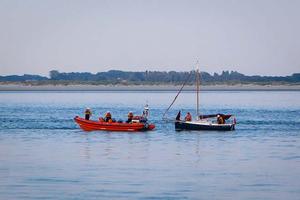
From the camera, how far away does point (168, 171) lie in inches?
1294

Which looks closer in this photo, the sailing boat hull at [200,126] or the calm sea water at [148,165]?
the calm sea water at [148,165]

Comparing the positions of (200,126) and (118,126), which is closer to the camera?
(118,126)

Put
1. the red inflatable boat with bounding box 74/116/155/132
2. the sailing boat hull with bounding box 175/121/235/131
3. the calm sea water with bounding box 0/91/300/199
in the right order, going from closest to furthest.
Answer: the calm sea water with bounding box 0/91/300/199 → the red inflatable boat with bounding box 74/116/155/132 → the sailing boat hull with bounding box 175/121/235/131

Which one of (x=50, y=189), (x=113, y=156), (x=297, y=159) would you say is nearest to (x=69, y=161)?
(x=113, y=156)

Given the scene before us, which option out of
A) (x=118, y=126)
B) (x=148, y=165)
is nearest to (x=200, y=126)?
(x=118, y=126)

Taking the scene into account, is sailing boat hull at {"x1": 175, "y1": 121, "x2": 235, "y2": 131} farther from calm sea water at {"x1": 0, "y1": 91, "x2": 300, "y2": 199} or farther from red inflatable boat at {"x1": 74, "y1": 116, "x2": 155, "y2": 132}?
red inflatable boat at {"x1": 74, "y1": 116, "x2": 155, "y2": 132}

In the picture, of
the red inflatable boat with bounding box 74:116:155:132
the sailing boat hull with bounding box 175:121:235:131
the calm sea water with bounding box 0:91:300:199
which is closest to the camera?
the calm sea water with bounding box 0:91:300:199

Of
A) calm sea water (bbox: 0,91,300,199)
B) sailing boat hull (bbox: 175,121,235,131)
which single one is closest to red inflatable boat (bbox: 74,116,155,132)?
calm sea water (bbox: 0,91,300,199)

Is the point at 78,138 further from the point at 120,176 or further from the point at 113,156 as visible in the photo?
the point at 120,176

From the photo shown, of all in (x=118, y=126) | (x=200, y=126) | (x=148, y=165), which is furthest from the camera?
(x=200, y=126)

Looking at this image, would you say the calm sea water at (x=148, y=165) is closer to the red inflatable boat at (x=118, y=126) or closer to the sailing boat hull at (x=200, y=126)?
the red inflatable boat at (x=118, y=126)

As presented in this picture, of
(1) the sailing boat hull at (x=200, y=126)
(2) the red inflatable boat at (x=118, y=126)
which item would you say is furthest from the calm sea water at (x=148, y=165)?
(1) the sailing boat hull at (x=200, y=126)

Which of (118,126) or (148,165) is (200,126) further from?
(148,165)

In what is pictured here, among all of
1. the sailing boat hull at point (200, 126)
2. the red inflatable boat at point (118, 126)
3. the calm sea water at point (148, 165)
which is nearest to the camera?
the calm sea water at point (148, 165)
